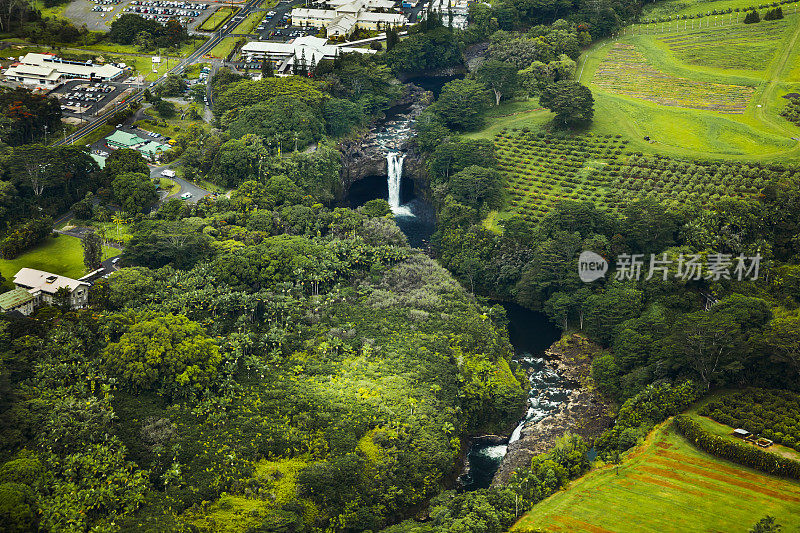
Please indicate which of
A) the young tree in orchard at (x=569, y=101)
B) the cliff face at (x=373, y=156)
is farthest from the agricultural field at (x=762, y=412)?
the cliff face at (x=373, y=156)

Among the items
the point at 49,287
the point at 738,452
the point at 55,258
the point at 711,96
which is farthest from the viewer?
the point at 711,96

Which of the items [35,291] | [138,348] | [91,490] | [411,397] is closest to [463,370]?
[411,397]

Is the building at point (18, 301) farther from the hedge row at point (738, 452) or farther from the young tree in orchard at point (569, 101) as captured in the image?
the young tree in orchard at point (569, 101)

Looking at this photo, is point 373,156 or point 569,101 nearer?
point 569,101

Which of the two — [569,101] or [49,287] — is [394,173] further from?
[49,287]

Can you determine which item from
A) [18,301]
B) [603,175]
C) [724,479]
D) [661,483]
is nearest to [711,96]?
[603,175]

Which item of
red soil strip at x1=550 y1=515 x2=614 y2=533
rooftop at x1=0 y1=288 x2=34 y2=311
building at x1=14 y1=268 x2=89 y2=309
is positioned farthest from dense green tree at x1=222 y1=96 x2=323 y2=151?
red soil strip at x1=550 y1=515 x2=614 y2=533

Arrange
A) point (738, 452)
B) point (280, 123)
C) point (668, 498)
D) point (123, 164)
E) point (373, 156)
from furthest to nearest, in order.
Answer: point (373, 156)
point (280, 123)
point (123, 164)
point (738, 452)
point (668, 498)

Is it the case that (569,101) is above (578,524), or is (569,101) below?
above
